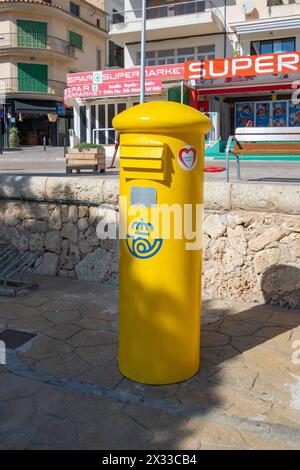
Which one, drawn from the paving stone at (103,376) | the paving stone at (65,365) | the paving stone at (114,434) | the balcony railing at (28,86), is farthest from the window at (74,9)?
the paving stone at (114,434)

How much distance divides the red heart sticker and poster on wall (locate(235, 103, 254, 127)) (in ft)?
61.7

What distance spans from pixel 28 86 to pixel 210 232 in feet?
124

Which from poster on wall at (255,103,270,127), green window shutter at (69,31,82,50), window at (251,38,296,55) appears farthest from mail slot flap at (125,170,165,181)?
green window shutter at (69,31,82,50)

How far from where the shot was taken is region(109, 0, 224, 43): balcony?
23891 mm

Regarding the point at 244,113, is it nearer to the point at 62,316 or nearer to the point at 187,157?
the point at 62,316

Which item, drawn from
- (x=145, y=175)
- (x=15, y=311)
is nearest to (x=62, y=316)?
(x=15, y=311)

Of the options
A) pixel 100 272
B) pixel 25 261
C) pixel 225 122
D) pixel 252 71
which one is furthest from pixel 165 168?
pixel 225 122

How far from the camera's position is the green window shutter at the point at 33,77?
128 feet

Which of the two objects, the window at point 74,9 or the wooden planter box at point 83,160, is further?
the window at point 74,9

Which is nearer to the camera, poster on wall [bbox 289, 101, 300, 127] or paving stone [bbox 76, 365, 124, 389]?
paving stone [bbox 76, 365, 124, 389]

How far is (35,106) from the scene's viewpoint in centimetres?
3897

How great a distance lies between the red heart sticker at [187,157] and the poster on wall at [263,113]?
61.1 ft

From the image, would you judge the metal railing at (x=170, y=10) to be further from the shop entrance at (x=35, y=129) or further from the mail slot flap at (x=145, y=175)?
the mail slot flap at (x=145, y=175)

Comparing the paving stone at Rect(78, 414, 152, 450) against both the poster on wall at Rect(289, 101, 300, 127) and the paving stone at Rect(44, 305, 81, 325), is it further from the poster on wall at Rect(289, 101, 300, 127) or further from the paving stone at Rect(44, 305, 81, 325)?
the poster on wall at Rect(289, 101, 300, 127)
